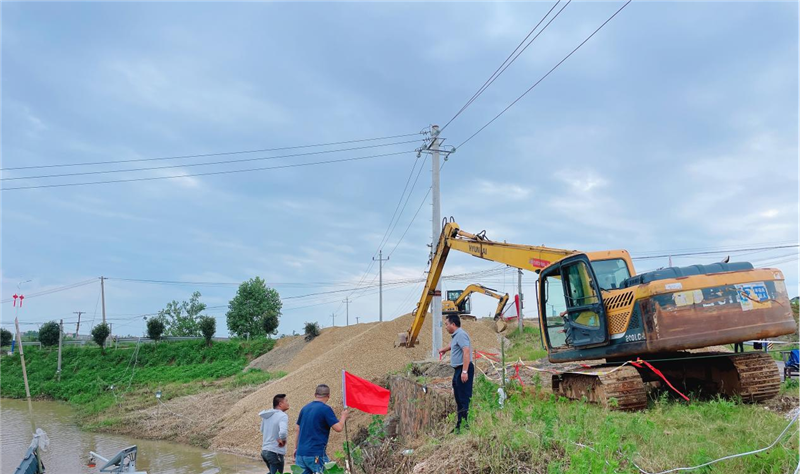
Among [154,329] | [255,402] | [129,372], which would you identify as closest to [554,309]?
[255,402]

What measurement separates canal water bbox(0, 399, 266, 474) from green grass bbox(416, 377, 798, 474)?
27.2ft

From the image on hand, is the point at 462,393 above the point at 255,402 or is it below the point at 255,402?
above

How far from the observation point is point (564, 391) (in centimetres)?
907

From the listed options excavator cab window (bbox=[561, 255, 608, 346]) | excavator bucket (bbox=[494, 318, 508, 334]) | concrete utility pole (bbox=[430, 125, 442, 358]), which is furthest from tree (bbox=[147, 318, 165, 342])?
excavator cab window (bbox=[561, 255, 608, 346])

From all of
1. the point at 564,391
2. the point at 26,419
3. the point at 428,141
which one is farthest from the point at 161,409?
the point at 564,391

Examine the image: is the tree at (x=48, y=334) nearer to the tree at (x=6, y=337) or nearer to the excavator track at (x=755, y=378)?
the tree at (x=6, y=337)

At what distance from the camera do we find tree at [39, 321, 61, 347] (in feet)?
143

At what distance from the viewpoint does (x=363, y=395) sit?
6.62m

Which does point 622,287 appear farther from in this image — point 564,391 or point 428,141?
point 428,141

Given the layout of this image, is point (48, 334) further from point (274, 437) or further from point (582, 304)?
point (582, 304)

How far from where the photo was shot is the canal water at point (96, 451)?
43.8 ft

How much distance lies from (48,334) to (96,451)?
34192 mm

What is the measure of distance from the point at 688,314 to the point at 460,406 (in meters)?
3.37

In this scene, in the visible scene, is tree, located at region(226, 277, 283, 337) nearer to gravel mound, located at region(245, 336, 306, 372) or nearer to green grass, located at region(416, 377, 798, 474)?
gravel mound, located at region(245, 336, 306, 372)
